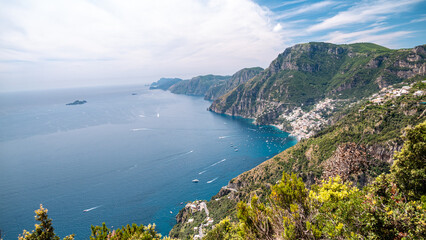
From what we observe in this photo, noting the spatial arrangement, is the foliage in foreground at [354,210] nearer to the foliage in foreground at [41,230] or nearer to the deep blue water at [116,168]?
the foliage in foreground at [41,230]

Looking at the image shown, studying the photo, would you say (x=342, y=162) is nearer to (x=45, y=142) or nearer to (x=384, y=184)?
(x=384, y=184)

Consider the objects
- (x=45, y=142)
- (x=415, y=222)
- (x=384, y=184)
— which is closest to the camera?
(x=415, y=222)

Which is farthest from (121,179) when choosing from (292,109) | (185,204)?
(292,109)

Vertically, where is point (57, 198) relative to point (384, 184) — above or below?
below

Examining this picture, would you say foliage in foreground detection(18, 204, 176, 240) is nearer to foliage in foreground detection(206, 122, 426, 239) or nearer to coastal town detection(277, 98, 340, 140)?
foliage in foreground detection(206, 122, 426, 239)

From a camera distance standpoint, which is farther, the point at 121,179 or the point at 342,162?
the point at 121,179

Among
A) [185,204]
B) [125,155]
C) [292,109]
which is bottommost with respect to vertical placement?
[185,204]

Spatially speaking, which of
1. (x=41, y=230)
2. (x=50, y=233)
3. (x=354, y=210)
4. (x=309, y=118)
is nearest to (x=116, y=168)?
(x=50, y=233)

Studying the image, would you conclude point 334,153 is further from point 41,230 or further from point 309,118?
point 309,118
